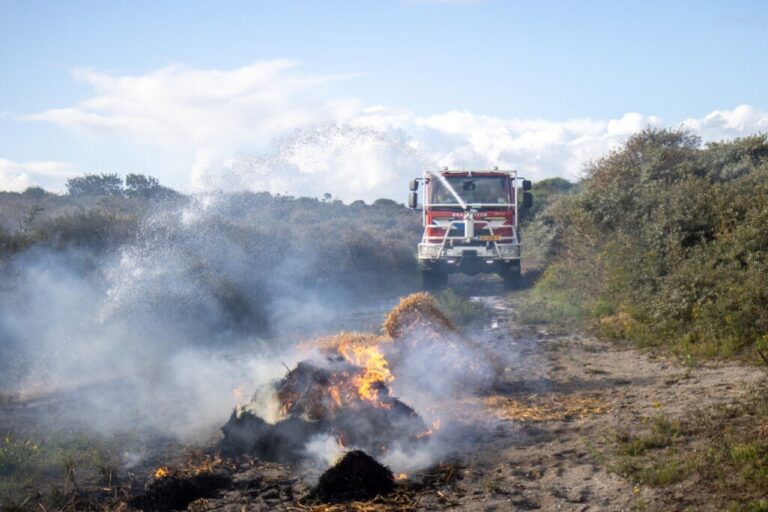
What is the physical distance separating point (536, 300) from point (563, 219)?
5644 mm

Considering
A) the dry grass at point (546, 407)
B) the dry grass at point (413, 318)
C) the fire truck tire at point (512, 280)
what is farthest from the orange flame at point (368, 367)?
the fire truck tire at point (512, 280)

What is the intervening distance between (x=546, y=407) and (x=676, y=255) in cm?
542

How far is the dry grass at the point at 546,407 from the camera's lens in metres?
7.51

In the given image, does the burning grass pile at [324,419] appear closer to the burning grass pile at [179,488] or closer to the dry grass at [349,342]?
the burning grass pile at [179,488]

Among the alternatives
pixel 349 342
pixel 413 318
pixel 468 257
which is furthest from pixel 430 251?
pixel 349 342

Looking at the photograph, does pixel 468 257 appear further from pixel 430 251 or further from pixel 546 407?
pixel 546 407

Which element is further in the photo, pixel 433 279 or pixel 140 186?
pixel 140 186

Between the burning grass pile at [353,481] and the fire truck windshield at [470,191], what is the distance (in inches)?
521

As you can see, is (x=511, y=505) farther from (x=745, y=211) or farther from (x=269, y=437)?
(x=745, y=211)

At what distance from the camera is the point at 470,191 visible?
60.9 ft

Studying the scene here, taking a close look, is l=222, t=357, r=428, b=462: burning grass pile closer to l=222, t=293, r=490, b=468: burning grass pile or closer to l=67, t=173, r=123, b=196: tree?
l=222, t=293, r=490, b=468: burning grass pile

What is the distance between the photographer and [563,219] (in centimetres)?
2150

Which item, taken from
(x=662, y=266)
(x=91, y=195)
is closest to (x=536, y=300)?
(x=662, y=266)

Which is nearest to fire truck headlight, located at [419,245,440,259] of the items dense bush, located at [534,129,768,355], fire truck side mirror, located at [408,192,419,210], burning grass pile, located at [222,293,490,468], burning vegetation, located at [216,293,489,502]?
fire truck side mirror, located at [408,192,419,210]
